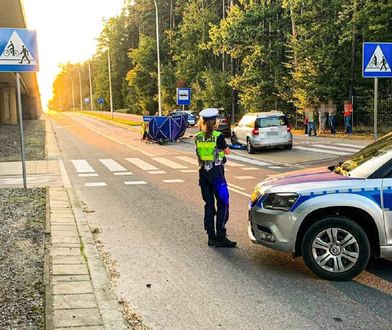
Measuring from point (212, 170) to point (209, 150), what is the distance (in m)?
0.26

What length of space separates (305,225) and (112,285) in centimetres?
208

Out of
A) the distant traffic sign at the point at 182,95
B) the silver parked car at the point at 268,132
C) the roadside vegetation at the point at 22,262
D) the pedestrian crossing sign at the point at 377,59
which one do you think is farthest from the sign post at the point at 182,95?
the roadside vegetation at the point at 22,262

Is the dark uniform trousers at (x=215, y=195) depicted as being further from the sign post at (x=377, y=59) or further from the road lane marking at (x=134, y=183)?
the road lane marking at (x=134, y=183)

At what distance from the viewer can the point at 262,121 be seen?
20203 mm

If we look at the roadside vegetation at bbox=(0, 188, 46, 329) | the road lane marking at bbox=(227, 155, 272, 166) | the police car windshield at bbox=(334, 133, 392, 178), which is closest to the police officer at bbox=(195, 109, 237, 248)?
the police car windshield at bbox=(334, 133, 392, 178)

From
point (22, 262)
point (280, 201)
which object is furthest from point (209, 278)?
point (22, 262)

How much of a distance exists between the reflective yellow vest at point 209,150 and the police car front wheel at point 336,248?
1.76m

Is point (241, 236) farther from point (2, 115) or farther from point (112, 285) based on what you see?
point (2, 115)

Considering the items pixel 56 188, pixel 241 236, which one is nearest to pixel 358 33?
pixel 56 188

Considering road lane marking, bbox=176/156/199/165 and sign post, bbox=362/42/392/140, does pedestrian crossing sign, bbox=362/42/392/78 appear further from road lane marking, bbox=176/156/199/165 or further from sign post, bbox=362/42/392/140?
road lane marking, bbox=176/156/199/165

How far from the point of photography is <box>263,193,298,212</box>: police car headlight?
211 inches

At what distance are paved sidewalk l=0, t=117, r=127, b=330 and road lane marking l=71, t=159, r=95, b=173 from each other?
225 inches

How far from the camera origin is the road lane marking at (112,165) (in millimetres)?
15586

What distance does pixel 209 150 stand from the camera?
6613 mm
